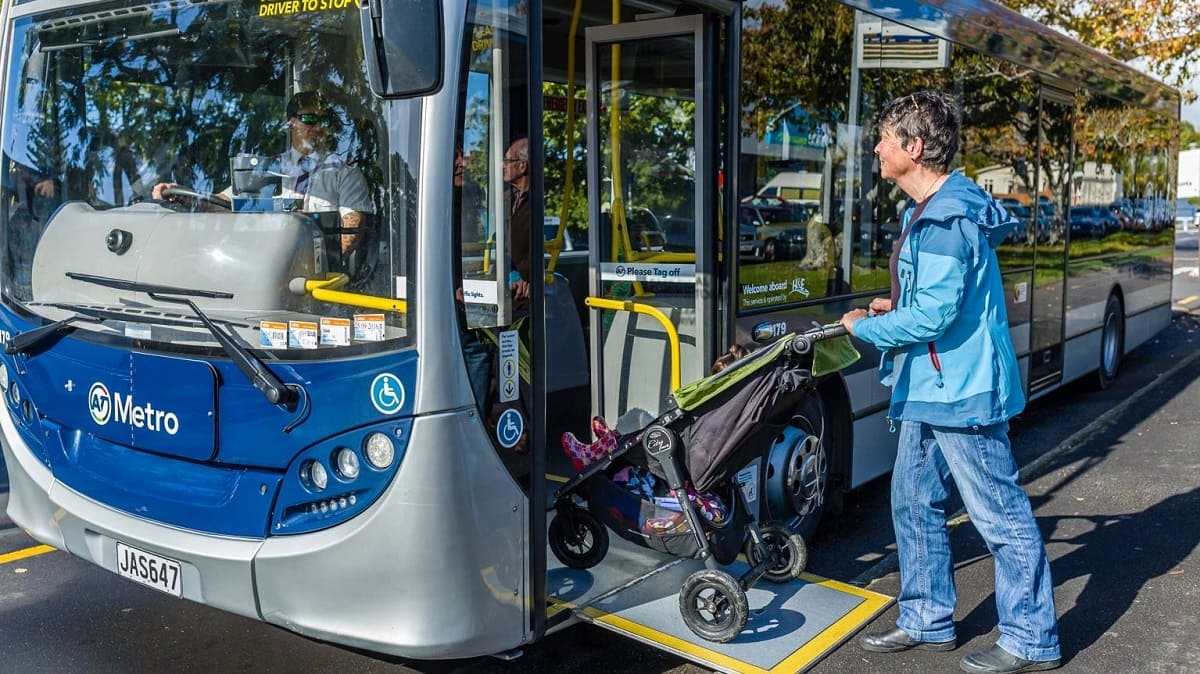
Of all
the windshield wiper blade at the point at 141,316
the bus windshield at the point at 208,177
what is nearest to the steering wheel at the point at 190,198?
the bus windshield at the point at 208,177

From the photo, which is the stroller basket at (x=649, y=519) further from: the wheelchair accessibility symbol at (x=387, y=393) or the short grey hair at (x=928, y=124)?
the short grey hair at (x=928, y=124)

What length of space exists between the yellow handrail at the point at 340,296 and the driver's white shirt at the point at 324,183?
0.21 meters

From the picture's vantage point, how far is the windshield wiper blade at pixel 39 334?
380cm

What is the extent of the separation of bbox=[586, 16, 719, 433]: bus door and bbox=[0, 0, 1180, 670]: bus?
0.05 ft

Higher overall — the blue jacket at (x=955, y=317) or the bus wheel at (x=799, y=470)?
the blue jacket at (x=955, y=317)

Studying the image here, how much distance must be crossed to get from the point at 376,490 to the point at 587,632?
1509 millimetres

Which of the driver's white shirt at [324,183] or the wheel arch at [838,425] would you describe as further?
the wheel arch at [838,425]

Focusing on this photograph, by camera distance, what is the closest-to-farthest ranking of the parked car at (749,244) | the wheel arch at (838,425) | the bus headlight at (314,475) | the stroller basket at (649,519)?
1. the bus headlight at (314,475)
2. the stroller basket at (649,519)
3. the parked car at (749,244)
4. the wheel arch at (838,425)

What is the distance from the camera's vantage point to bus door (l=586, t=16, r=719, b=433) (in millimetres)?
4930

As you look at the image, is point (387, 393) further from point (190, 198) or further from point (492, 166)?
point (190, 198)

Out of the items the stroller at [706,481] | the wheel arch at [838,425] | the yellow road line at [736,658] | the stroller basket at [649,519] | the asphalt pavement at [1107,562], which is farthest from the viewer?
the wheel arch at [838,425]

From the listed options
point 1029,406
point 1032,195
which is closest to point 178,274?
point 1032,195

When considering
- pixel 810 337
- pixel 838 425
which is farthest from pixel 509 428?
pixel 838 425

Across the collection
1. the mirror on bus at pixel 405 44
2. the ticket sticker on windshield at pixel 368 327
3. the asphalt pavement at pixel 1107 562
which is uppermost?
the mirror on bus at pixel 405 44
